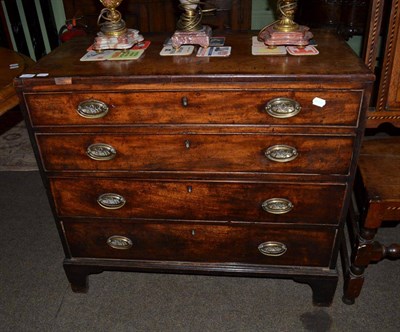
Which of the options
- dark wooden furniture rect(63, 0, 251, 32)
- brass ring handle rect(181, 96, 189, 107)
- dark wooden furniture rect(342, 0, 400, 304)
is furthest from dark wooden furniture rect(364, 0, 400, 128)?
dark wooden furniture rect(63, 0, 251, 32)

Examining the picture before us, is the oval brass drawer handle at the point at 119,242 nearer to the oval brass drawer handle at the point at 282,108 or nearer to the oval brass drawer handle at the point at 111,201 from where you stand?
the oval brass drawer handle at the point at 111,201

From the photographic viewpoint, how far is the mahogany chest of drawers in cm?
139

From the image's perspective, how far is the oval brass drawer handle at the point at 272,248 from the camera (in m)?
1.75

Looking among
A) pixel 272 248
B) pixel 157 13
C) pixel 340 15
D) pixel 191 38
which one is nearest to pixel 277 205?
pixel 272 248

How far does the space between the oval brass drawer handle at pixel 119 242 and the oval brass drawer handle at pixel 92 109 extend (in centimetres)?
62

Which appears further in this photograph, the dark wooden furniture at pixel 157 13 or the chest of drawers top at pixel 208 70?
the dark wooden furniture at pixel 157 13

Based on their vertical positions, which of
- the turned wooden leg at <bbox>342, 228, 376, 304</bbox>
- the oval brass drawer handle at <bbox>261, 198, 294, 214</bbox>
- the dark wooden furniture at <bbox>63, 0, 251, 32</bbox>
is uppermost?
the dark wooden furniture at <bbox>63, 0, 251, 32</bbox>

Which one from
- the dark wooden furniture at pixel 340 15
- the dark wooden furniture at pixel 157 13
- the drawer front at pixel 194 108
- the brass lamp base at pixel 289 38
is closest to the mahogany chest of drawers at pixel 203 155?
the drawer front at pixel 194 108

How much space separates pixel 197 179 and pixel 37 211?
155cm

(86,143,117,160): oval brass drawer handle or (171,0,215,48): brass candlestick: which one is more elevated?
(171,0,215,48): brass candlestick

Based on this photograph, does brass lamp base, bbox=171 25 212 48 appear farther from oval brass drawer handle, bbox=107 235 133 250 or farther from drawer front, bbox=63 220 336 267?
oval brass drawer handle, bbox=107 235 133 250

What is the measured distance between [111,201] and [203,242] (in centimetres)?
45

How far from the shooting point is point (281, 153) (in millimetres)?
1493

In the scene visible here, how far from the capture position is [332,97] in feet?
4.46
